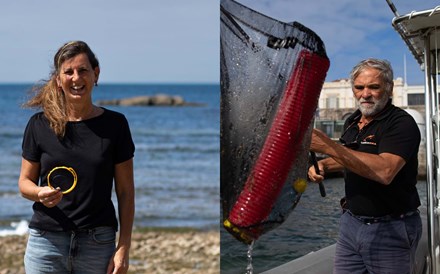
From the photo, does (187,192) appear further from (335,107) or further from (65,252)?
(65,252)

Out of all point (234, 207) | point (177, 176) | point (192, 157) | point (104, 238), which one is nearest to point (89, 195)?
point (104, 238)

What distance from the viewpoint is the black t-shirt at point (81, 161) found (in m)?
1.87

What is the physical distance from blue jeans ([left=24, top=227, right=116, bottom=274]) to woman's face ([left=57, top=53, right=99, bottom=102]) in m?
0.42

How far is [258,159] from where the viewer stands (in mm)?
2037

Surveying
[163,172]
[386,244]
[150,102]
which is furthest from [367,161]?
[150,102]

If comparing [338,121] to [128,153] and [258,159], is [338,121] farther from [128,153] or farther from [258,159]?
[128,153]

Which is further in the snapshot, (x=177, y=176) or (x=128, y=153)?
(x=177, y=176)

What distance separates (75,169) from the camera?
1859mm

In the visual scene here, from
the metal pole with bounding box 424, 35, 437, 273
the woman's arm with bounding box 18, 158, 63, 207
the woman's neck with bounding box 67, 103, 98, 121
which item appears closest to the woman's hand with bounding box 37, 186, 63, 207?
the woman's arm with bounding box 18, 158, 63, 207

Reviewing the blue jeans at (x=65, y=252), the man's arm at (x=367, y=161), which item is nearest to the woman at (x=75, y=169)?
the blue jeans at (x=65, y=252)

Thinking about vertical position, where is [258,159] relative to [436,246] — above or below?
above

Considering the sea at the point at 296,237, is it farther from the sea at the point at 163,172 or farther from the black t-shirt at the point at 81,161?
the sea at the point at 163,172

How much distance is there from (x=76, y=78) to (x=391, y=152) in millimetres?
1041

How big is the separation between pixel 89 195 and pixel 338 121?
133 centimetres
